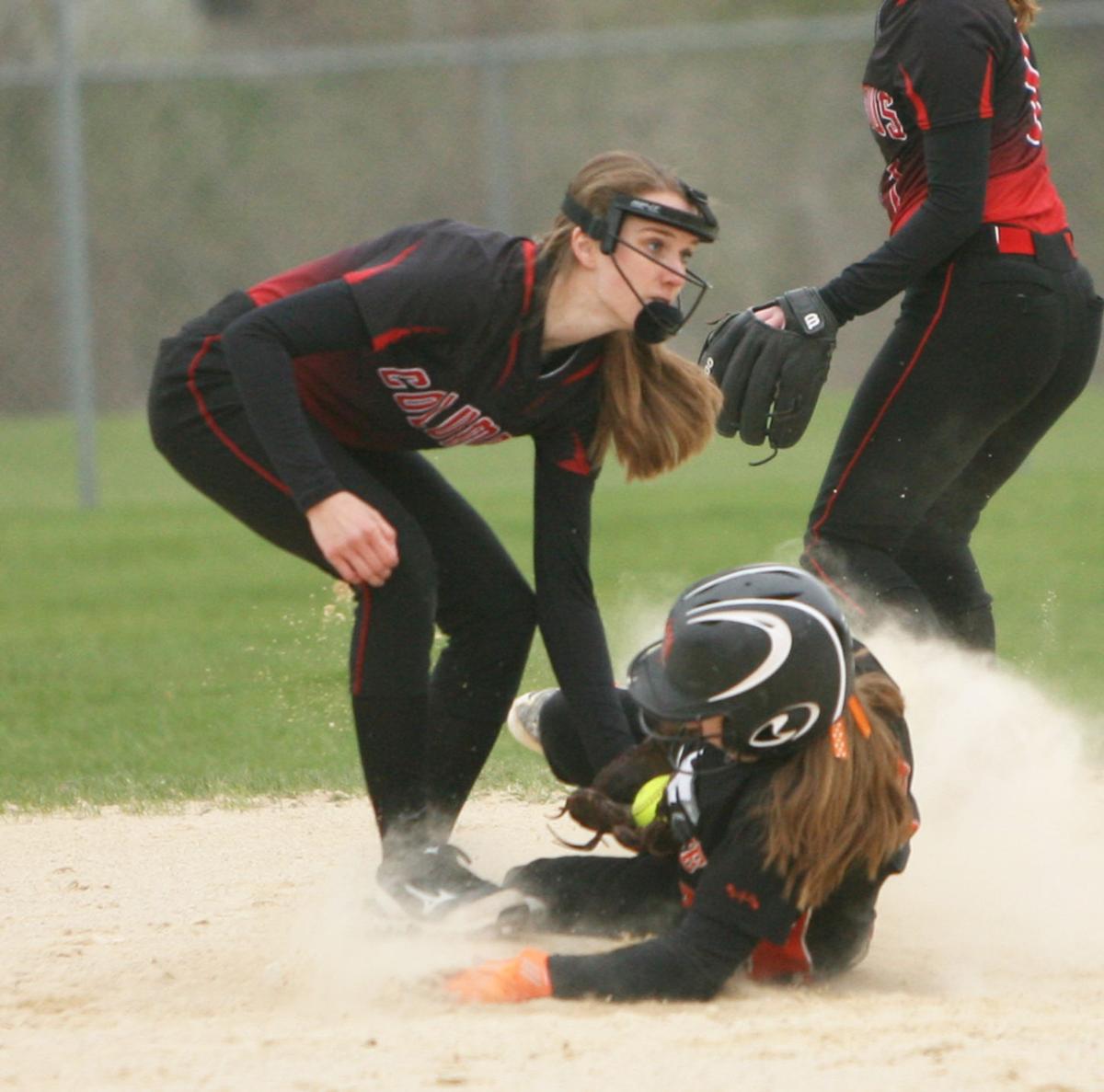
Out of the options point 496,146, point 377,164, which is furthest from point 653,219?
point 377,164

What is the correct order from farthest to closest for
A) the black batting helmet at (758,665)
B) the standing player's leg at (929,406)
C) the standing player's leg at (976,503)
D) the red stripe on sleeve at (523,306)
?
the standing player's leg at (976,503) → the standing player's leg at (929,406) → the red stripe on sleeve at (523,306) → the black batting helmet at (758,665)

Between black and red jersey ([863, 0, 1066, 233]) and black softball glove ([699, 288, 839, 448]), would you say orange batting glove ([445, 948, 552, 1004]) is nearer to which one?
black softball glove ([699, 288, 839, 448])

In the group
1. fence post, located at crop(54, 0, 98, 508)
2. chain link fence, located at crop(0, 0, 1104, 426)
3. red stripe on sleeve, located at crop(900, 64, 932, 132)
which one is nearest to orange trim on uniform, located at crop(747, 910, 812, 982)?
red stripe on sleeve, located at crop(900, 64, 932, 132)

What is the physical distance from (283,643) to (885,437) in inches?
164

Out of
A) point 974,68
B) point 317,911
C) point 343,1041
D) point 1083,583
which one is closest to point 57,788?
point 317,911

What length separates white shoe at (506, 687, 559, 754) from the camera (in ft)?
14.3

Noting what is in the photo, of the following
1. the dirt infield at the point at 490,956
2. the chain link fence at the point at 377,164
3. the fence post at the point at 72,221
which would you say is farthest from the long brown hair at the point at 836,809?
the chain link fence at the point at 377,164

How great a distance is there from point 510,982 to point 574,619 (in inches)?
35.3

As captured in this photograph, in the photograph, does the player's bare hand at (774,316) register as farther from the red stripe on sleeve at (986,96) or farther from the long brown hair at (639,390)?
the red stripe on sleeve at (986,96)

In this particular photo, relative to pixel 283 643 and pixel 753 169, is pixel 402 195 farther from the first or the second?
pixel 283 643

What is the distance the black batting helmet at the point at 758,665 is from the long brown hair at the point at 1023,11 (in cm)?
166

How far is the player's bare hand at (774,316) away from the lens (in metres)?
4.34

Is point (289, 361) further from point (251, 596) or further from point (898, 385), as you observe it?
point (251, 596)

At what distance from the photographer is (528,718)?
4383 mm
